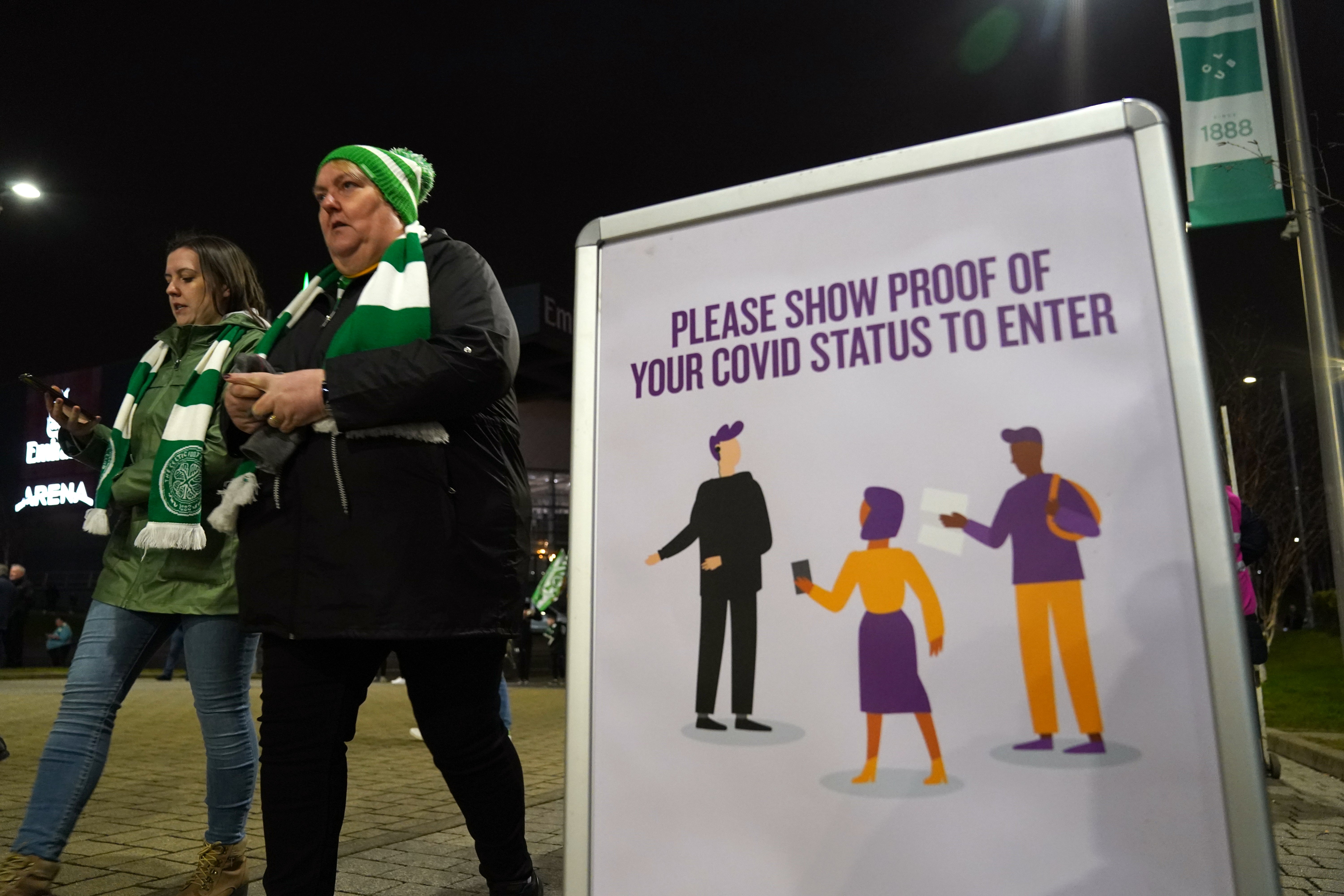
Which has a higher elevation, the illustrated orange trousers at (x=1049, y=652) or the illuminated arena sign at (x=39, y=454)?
the illuminated arena sign at (x=39, y=454)

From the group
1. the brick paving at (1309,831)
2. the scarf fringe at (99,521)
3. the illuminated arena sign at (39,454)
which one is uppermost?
the illuminated arena sign at (39,454)

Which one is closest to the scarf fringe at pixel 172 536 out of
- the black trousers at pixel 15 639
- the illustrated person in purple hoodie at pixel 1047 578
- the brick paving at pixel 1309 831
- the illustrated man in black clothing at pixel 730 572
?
the illustrated man in black clothing at pixel 730 572

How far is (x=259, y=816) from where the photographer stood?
4770mm

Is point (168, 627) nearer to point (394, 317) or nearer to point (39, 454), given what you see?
point (394, 317)

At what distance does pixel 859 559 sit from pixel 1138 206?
2.23 feet

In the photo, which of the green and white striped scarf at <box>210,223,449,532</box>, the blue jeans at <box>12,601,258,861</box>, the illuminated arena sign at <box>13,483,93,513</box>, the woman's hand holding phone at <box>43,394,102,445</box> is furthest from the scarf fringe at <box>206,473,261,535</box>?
the illuminated arena sign at <box>13,483,93,513</box>

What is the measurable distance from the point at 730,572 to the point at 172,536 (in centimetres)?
201

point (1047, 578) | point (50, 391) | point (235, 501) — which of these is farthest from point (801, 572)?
point (50, 391)

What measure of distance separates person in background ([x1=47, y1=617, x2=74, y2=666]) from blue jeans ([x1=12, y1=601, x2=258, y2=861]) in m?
24.9

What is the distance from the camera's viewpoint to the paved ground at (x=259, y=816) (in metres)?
3.44

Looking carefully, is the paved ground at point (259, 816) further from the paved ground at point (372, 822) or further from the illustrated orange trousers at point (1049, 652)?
the illustrated orange trousers at point (1049, 652)

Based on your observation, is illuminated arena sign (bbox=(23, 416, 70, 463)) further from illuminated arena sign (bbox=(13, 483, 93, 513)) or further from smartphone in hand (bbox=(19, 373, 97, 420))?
smartphone in hand (bbox=(19, 373, 97, 420))

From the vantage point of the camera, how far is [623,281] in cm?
193

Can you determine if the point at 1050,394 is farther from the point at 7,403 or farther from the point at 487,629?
the point at 7,403
